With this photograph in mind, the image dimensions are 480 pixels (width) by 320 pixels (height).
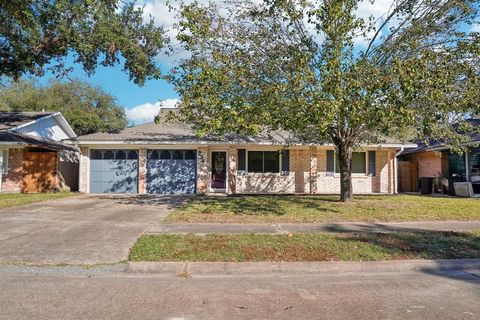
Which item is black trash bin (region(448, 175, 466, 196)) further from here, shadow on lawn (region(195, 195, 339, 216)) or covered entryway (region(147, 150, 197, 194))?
covered entryway (region(147, 150, 197, 194))

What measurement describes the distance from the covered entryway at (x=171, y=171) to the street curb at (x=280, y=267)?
42.0 ft

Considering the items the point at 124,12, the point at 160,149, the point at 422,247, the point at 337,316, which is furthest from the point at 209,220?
the point at 124,12

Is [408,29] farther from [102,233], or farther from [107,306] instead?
[107,306]

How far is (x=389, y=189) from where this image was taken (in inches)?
804

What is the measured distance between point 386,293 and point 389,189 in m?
16.1

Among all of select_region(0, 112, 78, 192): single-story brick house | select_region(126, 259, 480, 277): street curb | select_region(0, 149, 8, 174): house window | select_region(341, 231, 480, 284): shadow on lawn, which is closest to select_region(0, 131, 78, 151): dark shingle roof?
select_region(0, 112, 78, 192): single-story brick house

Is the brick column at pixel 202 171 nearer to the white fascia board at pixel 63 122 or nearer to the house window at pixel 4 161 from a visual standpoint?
the house window at pixel 4 161

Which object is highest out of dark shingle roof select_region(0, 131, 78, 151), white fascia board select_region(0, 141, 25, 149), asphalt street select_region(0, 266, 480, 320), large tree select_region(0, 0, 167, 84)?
large tree select_region(0, 0, 167, 84)

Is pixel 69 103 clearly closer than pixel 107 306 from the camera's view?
No

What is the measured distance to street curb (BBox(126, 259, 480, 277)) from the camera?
645 centimetres

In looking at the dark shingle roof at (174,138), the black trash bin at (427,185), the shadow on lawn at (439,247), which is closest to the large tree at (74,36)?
the dark shingle roof at (174,138)

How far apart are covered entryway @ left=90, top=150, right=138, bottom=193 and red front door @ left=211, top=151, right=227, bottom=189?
3890 mm

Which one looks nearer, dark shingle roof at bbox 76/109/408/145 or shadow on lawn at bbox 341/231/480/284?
shadow on lawn at bbox 341/231/480/284

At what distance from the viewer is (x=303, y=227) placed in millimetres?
9766
